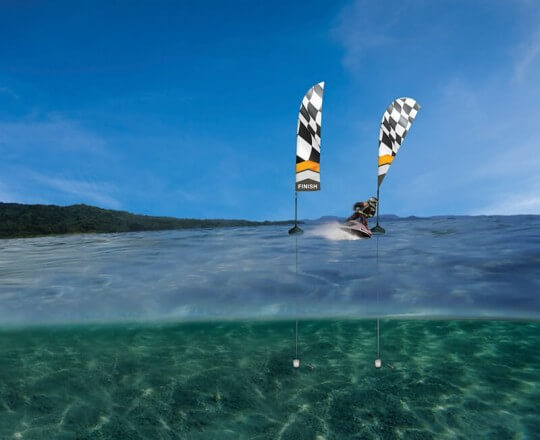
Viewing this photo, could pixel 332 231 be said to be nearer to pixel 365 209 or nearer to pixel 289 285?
pixel 365 209

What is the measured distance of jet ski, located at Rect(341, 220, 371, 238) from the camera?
765 centimetres

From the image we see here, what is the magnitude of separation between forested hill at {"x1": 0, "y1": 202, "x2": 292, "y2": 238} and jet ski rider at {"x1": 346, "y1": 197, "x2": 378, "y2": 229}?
70.5 ft

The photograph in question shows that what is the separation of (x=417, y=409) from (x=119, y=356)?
802cm

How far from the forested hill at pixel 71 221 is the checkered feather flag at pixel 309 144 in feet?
78.8

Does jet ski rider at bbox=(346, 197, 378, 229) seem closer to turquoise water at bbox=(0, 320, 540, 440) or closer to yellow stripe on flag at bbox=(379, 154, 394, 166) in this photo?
yellow stripe on flag at bbox=(379, 154, 394, 166)

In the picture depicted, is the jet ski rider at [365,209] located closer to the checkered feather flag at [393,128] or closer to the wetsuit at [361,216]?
the wetsuit at [361,216]

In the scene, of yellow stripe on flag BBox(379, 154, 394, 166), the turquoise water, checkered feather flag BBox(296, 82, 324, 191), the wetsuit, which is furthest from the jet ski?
the turquoise water

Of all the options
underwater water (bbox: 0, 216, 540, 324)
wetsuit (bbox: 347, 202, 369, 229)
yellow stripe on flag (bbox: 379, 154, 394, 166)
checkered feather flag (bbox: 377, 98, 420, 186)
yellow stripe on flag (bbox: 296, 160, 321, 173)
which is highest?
checkered feather flag (bbox: 377, 98, 420, 186)

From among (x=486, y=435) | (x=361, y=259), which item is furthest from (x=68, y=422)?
(x=361, y=259)

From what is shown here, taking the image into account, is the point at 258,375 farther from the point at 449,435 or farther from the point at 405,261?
the point at 405,261

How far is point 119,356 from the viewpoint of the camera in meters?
9.84

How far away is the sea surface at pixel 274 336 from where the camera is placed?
6.30 m

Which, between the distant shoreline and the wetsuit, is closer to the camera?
the wetsuit

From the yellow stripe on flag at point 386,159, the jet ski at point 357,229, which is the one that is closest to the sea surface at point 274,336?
the jet ski at point 357,229
